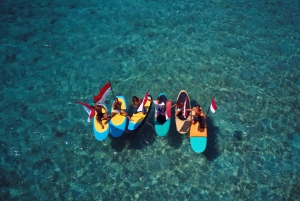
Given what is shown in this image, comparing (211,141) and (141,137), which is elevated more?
(141,137)

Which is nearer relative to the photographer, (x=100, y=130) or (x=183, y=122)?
(x=100, y=130)

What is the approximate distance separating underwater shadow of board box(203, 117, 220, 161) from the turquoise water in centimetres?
5

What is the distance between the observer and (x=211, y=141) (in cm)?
1188

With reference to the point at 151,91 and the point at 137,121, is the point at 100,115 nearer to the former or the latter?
the point at 137,121

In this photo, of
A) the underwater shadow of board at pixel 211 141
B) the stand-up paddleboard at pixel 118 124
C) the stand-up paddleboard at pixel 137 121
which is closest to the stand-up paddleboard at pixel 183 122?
the underwater shadow of board at pixel 211 141

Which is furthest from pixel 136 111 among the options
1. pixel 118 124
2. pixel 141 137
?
pixel 141 137

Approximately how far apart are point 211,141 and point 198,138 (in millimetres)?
1002

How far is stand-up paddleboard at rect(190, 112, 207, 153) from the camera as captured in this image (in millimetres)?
11078

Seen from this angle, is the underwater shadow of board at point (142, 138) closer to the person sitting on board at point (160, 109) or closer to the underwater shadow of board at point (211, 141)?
the person sitting on board at point (160, 109)

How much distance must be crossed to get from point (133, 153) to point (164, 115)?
248 centimetres

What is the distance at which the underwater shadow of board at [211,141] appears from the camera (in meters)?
11.5

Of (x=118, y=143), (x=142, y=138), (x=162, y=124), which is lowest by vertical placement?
(x=118, y=143)

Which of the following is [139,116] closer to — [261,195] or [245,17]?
[261,195]

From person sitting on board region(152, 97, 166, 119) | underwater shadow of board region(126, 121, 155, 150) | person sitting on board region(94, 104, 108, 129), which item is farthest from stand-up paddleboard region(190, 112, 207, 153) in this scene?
person sitting on board region(94, 104, 108, 129)
